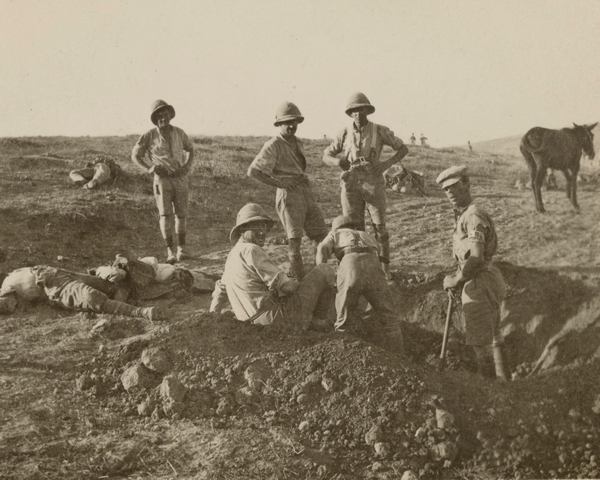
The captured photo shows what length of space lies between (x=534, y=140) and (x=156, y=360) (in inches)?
297

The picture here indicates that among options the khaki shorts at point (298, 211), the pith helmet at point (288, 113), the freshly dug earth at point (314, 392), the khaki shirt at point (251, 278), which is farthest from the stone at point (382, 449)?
the pith helmet at point (288, 113)

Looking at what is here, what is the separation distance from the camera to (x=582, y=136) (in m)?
9.87

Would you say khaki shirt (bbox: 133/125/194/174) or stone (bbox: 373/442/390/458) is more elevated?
khaki shirt (bbox: 133/125/194/174)

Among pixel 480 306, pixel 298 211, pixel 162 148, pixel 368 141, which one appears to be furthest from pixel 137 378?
pixel 162 148

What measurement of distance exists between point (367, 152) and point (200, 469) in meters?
3.85

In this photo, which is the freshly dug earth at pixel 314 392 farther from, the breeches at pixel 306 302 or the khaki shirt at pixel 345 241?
the khaki shirt at pixel 345 241

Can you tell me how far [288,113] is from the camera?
20.5 ft

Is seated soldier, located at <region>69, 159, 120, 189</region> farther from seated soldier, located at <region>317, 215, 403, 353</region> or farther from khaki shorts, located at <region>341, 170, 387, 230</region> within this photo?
seated soldier, located at <region>317, 215, 403, 353</region>

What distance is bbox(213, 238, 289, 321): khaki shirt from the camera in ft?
16.3

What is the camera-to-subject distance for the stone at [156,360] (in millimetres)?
4871

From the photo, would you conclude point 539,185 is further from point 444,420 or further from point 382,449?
point 382,449

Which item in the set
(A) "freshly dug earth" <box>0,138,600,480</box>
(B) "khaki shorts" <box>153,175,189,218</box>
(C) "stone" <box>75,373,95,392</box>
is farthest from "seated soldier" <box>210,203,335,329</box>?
(B) "khaki shorts" <box>153,175,189,218</box>

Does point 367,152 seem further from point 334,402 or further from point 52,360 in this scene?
point 52,360

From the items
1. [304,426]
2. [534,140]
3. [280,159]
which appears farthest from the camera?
[534,140]
